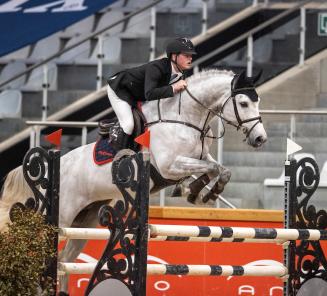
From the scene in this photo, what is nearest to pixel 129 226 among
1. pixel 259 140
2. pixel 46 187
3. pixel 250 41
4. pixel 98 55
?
pixel 46 187

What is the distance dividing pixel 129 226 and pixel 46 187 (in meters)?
0.48

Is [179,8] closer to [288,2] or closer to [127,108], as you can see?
[288,2]

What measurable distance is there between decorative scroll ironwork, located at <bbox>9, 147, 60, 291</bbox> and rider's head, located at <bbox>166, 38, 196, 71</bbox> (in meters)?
1.85

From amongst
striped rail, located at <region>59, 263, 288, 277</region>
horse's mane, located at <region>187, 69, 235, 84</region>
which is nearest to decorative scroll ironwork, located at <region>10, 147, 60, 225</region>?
striped rail, located at <region>59, 263, 288, 277</region>

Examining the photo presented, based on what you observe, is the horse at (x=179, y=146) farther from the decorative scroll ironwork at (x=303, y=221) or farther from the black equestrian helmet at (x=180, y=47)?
the decorative scroll ironwork at (x=303, y=221)

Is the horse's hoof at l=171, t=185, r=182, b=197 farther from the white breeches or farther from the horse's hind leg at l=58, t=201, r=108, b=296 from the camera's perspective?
the horse's hind leg at l=58, t=201, r=108, b=296

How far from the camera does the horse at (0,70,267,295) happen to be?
26.3 ft

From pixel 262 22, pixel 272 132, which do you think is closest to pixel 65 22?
pixel 262 22

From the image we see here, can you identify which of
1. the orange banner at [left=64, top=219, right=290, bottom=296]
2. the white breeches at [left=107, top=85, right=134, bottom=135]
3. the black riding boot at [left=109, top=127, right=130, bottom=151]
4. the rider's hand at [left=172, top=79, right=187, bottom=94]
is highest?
the rider's hand at [left=172, top=79, right=187, bottom=94]

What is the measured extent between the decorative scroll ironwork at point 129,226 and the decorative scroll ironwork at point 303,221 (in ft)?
3.91

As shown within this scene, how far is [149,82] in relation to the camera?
805 centimetres

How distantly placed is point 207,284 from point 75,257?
1.03m

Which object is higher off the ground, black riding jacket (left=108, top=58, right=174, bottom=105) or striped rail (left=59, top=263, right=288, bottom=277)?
black riding jacket (left=108, top=58, right=174, bottom=105)

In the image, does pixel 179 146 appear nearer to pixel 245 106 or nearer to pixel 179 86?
pixel 179 86
